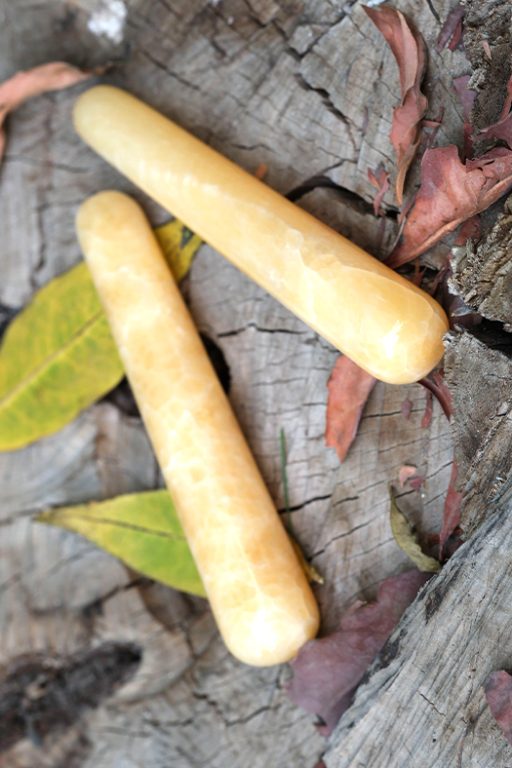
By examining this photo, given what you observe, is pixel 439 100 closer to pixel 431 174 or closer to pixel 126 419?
pixel 431 174

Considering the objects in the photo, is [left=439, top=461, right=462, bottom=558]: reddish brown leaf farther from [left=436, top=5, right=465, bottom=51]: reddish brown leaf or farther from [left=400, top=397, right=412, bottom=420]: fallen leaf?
[left=436, top=5, right=465, bottom=51]: reddish brown leaf

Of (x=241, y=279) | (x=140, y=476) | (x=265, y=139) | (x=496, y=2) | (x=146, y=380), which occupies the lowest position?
(x=140, y=476)

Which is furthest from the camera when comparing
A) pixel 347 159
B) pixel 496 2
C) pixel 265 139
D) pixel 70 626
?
pixel 70 626

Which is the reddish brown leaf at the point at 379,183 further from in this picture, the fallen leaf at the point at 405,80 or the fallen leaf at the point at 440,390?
the fallen leaf at the point at 440,390

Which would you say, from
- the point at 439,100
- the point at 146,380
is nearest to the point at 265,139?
the point at 439,100

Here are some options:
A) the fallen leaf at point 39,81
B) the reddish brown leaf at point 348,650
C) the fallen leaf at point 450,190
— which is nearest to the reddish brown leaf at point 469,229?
the fallen leaf at point 450,190

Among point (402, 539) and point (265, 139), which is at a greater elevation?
point (265, 139)

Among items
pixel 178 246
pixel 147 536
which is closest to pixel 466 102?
pixel 178 246
